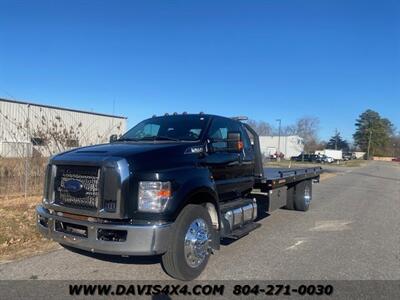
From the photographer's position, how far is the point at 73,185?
5.41m

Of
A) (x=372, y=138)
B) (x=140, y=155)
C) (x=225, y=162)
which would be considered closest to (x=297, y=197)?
(x=225, y=162)

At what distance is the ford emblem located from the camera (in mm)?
5355

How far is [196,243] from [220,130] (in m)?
2.33

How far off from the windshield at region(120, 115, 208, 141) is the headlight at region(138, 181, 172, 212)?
4.91 ft

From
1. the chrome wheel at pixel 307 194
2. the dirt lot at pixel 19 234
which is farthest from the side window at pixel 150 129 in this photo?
the chrome wheel at pixel 307 194

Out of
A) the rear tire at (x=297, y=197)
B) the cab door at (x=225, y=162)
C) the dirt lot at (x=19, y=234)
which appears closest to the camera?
the cab door at (x=225, y=162)

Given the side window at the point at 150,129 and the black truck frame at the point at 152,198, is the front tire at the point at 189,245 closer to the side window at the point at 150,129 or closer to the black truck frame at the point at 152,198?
the black truck frame at the point at 152,198

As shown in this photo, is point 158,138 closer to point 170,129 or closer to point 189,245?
point 170,129

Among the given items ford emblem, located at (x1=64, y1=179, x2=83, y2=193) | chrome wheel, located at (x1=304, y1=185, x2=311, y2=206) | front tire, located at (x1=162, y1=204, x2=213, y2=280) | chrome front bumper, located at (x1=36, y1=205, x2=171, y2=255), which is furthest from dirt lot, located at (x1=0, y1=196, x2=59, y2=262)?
chrome wheel, located at (x1=304, y1=185, x2=311, y2=206)

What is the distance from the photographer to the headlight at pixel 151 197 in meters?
5.10

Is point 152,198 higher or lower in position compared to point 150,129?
lower

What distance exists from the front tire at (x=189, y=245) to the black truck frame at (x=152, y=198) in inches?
0.5

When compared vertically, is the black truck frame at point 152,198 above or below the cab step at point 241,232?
above

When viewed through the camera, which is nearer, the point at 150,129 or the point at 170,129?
the point at 170,129
